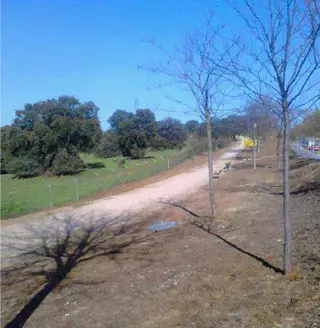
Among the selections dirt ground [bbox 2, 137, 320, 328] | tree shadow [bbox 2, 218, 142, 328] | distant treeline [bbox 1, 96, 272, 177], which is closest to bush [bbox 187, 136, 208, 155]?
distant treeline [bbox 1, 96, 272, 177]

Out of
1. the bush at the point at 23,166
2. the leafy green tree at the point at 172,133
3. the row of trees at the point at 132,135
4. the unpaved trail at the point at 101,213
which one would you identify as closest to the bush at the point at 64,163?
the bush at the point at 23,166

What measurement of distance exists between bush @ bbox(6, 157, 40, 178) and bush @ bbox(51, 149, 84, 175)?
183cm

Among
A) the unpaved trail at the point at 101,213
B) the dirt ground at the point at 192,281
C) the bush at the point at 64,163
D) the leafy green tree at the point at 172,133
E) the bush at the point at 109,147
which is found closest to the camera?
the dirt ground at the point at 192,281

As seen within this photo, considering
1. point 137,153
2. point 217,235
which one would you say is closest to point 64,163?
point 137,153

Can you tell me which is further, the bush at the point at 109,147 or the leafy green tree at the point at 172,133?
the leafy green tree at the point at 172,133

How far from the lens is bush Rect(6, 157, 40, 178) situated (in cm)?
3603

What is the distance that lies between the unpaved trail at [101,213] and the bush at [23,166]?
2110 cm

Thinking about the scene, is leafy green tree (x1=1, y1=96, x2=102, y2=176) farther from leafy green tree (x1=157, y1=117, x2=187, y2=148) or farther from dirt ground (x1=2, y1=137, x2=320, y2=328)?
dirt ground (x1=2, y1=137, x2=320, y2=328)

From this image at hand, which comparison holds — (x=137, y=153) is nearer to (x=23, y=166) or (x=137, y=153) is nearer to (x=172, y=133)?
(x=172, y=133)

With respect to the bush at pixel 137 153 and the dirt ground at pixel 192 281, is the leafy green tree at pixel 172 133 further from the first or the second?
the dirt ground at pixel 192 281

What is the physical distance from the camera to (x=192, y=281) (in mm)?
5652

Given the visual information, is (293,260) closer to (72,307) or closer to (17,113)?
(72,307)

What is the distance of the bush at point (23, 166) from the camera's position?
36.0 m

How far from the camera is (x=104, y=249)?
843 cm
